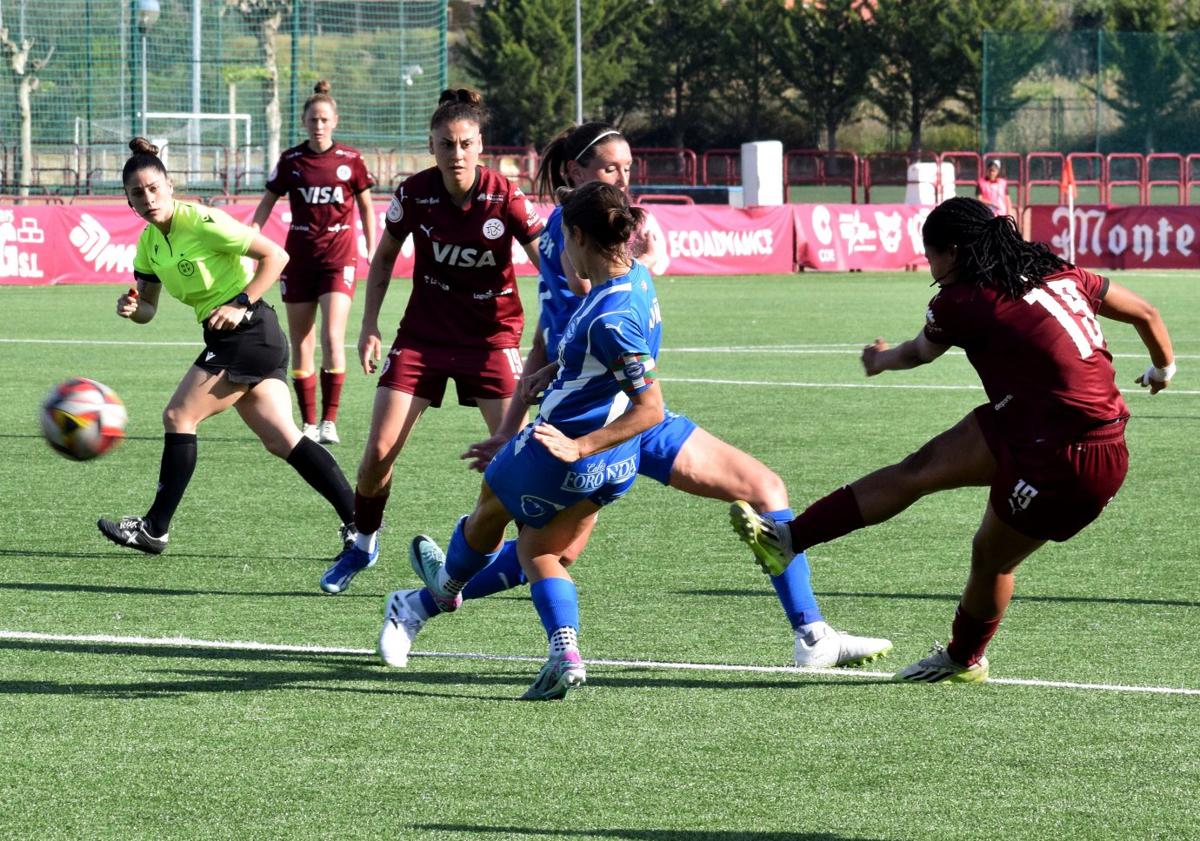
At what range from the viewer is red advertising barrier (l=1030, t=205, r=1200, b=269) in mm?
36469

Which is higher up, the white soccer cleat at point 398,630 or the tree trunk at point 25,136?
the tree trunk at point 25,136

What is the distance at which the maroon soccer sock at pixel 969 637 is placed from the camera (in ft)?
20.1

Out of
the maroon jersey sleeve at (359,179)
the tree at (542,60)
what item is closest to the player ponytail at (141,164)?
the maroon jersey sleeve at (359,179)

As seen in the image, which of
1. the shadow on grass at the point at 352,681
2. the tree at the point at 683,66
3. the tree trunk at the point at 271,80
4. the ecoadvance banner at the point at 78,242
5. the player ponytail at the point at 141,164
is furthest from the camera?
the tree at the point at 683,66

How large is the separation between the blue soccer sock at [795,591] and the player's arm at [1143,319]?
1249mm

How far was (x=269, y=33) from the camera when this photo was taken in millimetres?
43000

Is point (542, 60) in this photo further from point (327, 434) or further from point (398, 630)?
point (398, 630)

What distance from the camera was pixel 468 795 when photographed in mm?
4883

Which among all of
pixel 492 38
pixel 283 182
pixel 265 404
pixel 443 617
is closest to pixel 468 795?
pixel 443 617

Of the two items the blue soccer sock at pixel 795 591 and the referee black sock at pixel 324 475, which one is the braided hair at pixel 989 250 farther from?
the referee black sock at pixel 324 475

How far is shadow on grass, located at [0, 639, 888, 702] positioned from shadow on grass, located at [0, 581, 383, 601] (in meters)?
1.15

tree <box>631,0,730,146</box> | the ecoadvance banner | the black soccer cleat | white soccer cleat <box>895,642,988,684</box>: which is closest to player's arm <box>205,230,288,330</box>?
the black soccer cleat

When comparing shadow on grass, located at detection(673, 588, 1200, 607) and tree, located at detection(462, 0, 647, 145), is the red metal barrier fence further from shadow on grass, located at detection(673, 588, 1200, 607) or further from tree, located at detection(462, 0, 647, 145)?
shadow on grass, located at detection(673, 588, 1200, 607)

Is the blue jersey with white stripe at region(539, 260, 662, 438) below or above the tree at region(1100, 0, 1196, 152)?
below
